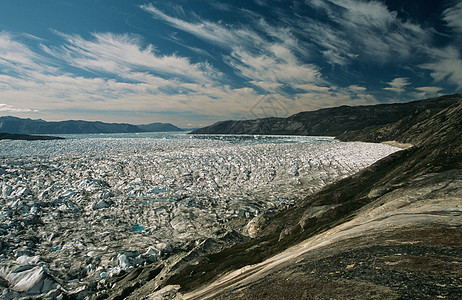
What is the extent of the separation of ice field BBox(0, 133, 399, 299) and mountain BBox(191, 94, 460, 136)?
106m

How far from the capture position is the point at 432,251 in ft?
10.5

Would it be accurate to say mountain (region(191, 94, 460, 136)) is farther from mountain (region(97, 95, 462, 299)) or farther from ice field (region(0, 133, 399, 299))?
mountain (region(97, 95, 462, 299))

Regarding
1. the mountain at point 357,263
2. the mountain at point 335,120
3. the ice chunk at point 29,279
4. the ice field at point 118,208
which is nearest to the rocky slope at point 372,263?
the mountain at point 357,263

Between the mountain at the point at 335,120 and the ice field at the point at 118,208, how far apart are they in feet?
348

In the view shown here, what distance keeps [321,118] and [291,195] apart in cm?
14521

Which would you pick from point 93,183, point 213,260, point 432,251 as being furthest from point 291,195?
point 93,183

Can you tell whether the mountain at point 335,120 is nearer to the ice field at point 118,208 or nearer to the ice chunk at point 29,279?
the ice field at point 118,208

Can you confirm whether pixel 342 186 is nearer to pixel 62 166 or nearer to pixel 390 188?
pixel 390 188

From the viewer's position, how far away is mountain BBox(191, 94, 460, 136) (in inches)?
4567

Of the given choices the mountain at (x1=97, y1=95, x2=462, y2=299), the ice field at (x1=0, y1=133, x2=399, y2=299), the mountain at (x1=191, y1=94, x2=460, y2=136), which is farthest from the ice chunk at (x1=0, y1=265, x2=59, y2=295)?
the mountain at (x1=191, y1=94, x2=460, y2=136)

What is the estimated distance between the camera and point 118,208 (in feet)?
41.4

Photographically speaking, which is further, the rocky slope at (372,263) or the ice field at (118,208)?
the ice field at (118,208)

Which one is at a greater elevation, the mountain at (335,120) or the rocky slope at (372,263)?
the mountain at (335,120)

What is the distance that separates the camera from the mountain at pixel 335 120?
116 metres
